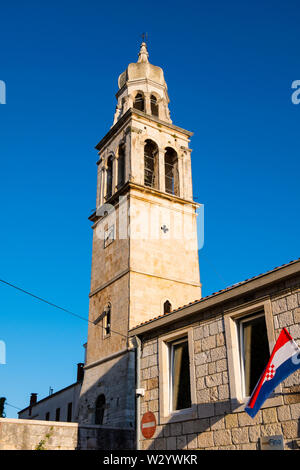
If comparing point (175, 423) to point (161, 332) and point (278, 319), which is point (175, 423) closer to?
point (161, 332)

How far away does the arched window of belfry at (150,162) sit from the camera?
26.3 metres

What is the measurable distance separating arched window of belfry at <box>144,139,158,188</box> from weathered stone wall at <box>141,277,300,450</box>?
47.7ft

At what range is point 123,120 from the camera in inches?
1046

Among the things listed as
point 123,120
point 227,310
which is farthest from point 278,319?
point 123,120

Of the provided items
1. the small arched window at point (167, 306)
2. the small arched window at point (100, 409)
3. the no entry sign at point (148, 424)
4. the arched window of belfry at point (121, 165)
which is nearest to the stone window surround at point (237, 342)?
the no entry sign at point (148, 424)

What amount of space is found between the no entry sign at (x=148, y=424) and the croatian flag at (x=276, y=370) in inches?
158

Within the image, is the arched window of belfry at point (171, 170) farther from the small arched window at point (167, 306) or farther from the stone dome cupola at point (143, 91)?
the small arched window at point (167, 306)

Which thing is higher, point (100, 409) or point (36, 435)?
point (100, 409)

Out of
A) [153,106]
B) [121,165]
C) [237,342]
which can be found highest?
[153,106]

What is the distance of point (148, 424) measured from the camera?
490 inches

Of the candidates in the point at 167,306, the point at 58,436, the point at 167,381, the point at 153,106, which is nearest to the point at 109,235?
the point at 167,306

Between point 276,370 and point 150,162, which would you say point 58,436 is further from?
point 150,162

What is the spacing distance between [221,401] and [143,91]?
2258 cm
